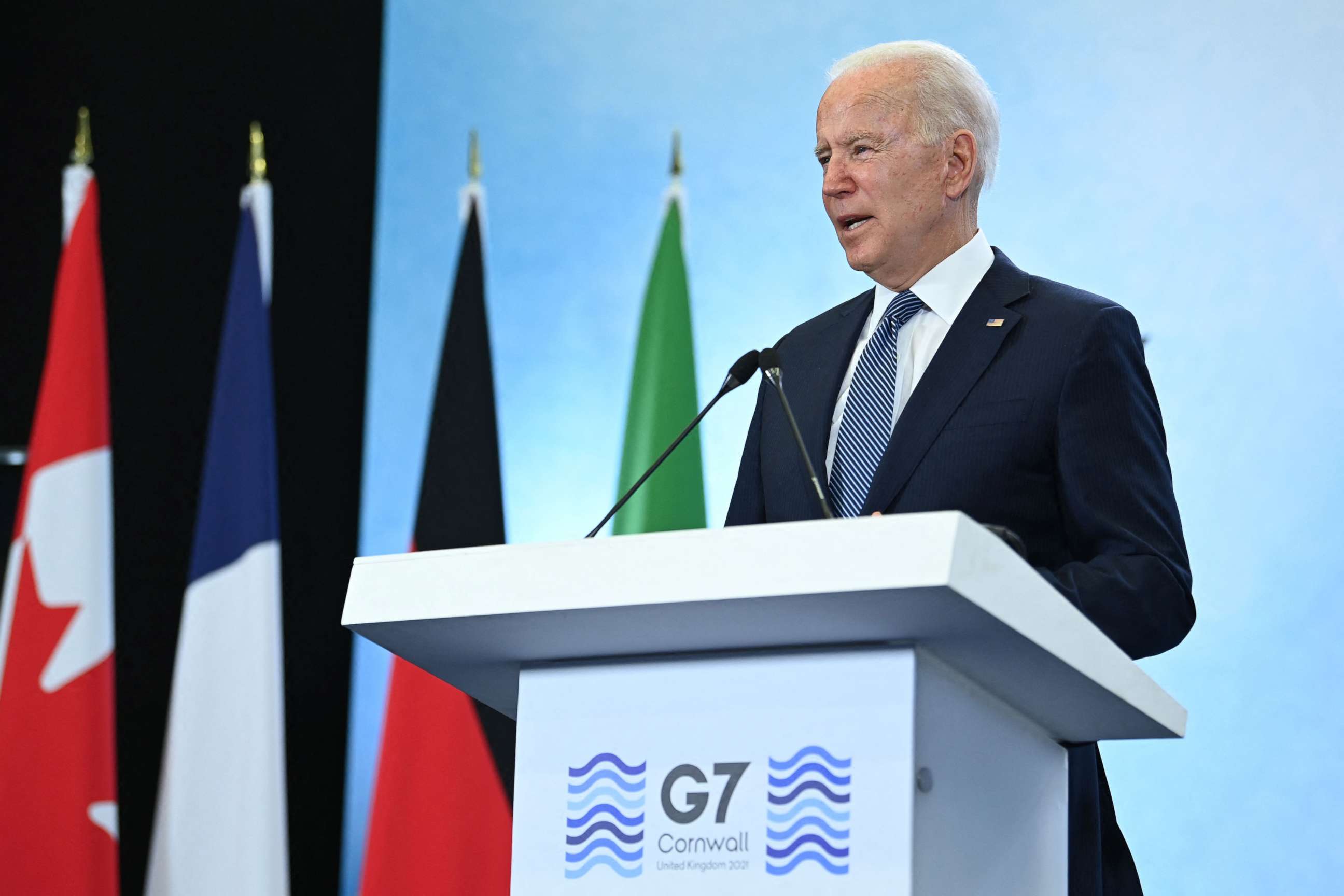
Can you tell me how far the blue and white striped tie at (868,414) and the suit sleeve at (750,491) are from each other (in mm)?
158

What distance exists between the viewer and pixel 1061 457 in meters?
1.60

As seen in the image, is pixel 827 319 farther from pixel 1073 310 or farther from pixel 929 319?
pixel 1073 310

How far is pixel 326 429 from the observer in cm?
416

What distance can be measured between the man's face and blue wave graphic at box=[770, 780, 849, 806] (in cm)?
93

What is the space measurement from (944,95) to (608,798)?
113 centimetres

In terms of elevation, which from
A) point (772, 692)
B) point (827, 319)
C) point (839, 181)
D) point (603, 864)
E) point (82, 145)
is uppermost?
point (82, 145)

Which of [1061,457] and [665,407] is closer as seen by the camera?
[1061,457]

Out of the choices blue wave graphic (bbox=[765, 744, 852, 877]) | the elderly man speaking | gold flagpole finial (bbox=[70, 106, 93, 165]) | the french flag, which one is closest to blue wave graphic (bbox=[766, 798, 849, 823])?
blue wave graphic (bbox=[765, 744, 852, 877])

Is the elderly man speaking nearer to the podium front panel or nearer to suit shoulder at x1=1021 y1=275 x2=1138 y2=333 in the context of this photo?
suit shoulder at x1=1021 y1=275 x2=1138 y2=333

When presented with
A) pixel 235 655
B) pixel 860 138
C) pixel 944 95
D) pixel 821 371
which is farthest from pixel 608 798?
pixel 235 655

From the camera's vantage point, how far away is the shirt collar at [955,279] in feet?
6.03

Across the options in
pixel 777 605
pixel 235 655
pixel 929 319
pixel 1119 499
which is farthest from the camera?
pixel 235 655

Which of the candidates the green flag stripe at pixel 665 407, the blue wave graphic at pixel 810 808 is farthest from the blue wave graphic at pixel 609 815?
the green flag stripe at pixel 665 407

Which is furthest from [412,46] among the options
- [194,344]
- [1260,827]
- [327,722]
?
[1260,827]
